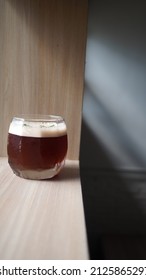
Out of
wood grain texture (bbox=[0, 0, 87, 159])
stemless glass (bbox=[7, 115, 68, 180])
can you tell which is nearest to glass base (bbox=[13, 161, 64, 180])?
stemless glass (bbox=[7, 115, 68, 180])

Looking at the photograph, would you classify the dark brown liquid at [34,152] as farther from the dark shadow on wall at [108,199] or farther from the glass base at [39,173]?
the dark shadow on wall at [108,199]

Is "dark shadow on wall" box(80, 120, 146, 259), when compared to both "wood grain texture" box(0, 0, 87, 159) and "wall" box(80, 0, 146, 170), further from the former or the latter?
"wood grain texture" box(0, 0, 87, 159)

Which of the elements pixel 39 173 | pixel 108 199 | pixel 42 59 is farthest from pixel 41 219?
pixel 108 199

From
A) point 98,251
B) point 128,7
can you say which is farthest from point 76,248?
point 128,7

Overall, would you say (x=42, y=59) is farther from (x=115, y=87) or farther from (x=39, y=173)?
(x=115, y=87)

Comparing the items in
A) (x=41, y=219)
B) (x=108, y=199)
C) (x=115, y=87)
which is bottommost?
(x=108, y=199)
